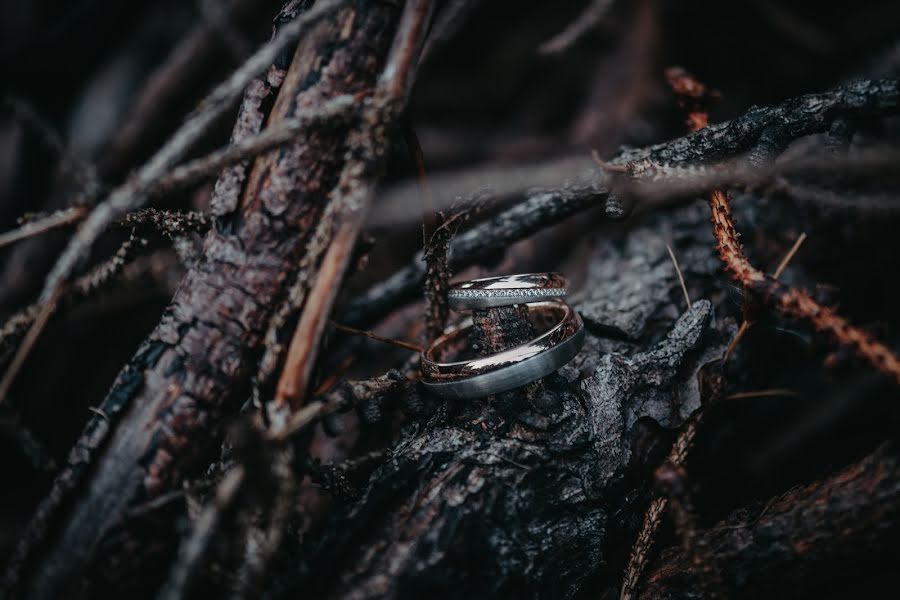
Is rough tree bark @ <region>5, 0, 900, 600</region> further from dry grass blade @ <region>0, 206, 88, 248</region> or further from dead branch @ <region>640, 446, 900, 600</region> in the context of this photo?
dry grass blade @ <region>0, 206, 88, 248</region>

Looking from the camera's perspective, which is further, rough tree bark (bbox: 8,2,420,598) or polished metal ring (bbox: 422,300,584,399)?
polished metal ring (bbox: 422,300,584,399)

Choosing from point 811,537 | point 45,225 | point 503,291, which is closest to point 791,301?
point 811,537

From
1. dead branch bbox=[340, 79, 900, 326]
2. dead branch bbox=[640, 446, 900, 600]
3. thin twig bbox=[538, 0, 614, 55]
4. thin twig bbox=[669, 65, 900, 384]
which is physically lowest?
dead branch bbox=[640, 446, 900, 600]

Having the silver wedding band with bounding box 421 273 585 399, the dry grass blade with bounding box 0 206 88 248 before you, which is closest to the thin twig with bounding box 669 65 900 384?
the silver wedding band with bounding box 421 273 585 399

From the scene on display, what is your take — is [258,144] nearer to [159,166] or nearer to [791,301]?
[159,166]

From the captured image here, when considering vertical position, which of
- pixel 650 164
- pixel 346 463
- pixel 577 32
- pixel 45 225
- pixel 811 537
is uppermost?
pixel 577 32

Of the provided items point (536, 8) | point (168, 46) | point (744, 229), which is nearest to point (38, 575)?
point (744, 229)

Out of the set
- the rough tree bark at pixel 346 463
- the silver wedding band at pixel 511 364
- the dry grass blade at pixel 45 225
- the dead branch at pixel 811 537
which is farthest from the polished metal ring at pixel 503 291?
the dry grass blade at pixel 45 225
